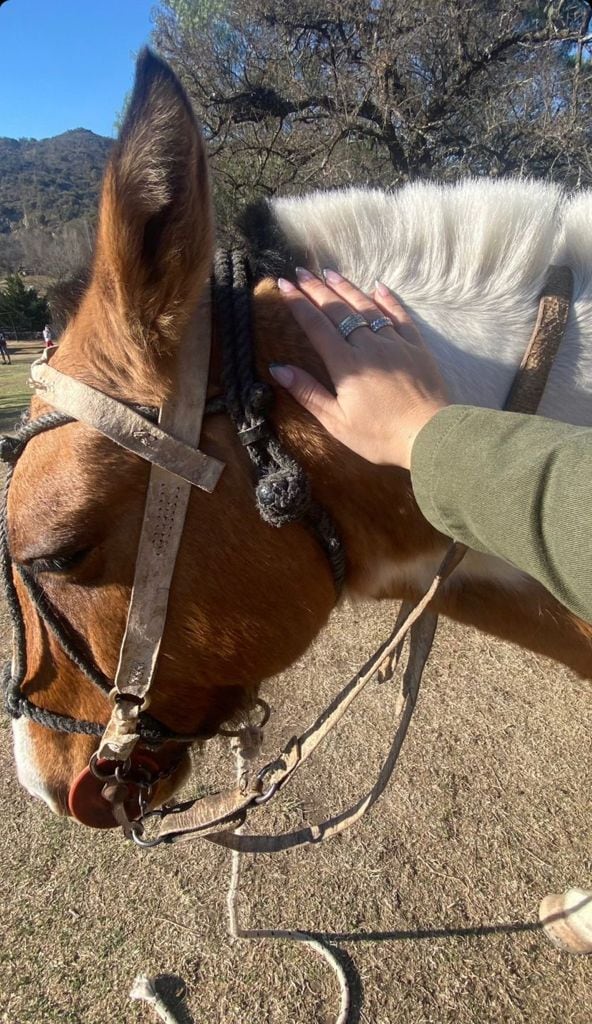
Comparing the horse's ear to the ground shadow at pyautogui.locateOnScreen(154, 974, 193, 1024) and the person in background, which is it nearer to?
the ground shadow at pyautogui.locateOnScreen(154, 974, 193, 1024)

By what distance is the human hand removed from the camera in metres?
1.16

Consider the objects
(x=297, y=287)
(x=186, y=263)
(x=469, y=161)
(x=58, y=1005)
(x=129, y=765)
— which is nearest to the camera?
(x=186, y=263)

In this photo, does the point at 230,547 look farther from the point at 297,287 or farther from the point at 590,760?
the point at 590,760

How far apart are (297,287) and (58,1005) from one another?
2.63 meters

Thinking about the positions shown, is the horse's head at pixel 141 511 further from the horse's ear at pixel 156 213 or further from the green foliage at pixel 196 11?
the green foliage at pixel 196 11

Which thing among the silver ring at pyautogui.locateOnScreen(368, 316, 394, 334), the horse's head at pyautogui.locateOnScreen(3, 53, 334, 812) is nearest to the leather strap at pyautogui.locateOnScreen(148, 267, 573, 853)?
the horse's head at pyautogui.locateOnScreen(3, 53, 334, 812)

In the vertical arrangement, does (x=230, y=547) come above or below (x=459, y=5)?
below

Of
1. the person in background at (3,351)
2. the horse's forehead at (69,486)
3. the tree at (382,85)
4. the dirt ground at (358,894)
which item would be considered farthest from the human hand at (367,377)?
the person in background at (3,351)

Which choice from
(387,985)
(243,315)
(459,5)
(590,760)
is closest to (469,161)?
(459,5)

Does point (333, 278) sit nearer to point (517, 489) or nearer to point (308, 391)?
point (308, 391)

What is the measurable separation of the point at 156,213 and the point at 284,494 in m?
0.58

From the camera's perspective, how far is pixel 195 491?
1.29 metres

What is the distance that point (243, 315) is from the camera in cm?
130

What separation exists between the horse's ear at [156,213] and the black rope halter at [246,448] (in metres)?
0.13
